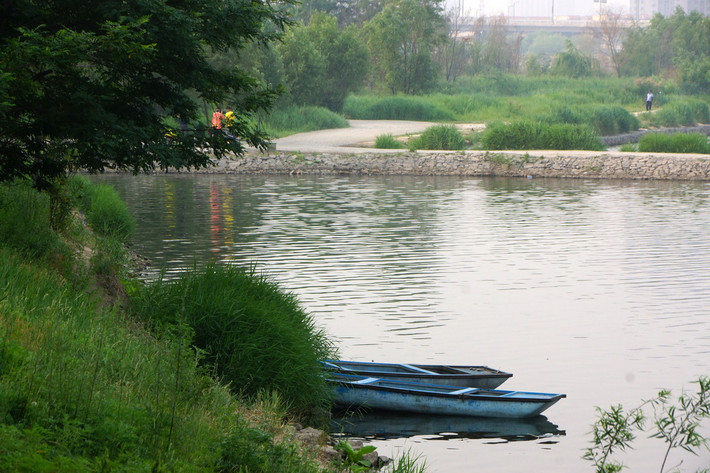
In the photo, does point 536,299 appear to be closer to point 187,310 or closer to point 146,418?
point 187,310

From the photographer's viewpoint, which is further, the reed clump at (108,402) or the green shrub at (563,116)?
the green shrub at (563,116)

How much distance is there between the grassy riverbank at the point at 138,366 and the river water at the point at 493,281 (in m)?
1.26

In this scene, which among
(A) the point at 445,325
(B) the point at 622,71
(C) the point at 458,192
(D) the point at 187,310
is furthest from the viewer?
(B) the point at 622,71

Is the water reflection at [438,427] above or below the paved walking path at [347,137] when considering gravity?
below

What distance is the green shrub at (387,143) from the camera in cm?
4456

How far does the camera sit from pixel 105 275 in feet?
40.4

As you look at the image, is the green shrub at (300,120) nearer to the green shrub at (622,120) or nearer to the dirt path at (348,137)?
the dirt path at (348,137)

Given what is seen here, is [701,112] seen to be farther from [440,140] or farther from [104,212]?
[104,212]

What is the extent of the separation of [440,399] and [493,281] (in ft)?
25.8

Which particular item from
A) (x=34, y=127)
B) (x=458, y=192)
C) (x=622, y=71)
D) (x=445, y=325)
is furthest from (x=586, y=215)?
(x=622, y=71)

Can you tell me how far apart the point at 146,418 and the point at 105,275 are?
19.4 ft

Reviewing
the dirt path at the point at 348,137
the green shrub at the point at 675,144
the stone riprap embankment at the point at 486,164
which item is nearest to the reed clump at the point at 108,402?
the stone riprap embankment at the point at 486,164

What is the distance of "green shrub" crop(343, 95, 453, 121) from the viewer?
60906 mm

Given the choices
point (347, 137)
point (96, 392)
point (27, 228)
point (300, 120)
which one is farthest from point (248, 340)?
point (300, 120)
